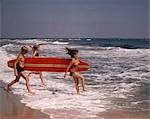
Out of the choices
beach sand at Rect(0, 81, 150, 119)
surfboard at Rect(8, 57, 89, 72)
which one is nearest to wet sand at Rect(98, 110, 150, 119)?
beach sand at Rect(0, 81, 150, 119)

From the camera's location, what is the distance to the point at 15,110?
156 inches

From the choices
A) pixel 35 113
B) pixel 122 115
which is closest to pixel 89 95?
pixel 122 115

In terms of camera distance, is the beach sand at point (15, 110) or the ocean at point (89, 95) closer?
the beach sand at point (15, 110)

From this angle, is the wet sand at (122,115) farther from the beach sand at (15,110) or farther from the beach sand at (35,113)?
the beach sand at (15,110)

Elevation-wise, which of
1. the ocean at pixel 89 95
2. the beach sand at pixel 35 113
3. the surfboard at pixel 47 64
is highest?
the surfboard at pixel 47 64

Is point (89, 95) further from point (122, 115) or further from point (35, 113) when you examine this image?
point (35, 113)

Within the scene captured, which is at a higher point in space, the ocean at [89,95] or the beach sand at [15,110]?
the beach sand at [15,110]

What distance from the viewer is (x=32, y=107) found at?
414cm

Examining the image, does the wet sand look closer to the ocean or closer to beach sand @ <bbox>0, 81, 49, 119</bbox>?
the ocean

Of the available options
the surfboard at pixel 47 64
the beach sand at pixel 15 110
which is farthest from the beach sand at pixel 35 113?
the surfboard at pixel 47 64

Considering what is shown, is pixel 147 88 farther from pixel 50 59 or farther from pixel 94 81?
pixel 50 59

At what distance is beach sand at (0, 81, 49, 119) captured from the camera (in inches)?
147

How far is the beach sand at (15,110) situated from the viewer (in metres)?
3.74

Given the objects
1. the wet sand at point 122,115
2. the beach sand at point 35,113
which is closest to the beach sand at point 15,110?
the beach sand at point 35,113
